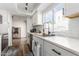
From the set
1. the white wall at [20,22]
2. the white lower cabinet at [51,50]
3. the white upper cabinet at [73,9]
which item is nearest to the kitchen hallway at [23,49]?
the white lower cabinet at [51,50]

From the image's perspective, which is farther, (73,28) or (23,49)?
(23,49)

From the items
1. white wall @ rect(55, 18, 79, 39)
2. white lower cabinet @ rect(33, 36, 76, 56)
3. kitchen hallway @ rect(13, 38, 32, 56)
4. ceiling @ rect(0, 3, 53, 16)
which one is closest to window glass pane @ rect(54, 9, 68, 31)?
white wall @ rect(55, 18, 79, 39)

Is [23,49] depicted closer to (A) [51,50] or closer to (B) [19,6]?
(B) [19,6]

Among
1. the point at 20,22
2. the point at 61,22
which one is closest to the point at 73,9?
the point at 61,22

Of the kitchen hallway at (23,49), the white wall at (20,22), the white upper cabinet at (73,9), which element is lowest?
the kitchen hallway at (23,49)

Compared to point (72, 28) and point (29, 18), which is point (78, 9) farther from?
point (29, 18)

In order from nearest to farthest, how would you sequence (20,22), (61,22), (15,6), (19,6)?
(61,22), (15,6), (19,6), (20,22)

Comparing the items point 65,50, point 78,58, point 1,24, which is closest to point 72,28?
point 65,50

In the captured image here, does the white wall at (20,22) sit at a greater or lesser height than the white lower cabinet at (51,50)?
greater

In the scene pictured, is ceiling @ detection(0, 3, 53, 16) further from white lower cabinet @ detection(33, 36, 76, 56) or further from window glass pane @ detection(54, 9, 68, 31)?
white lower cabinet @ detection(33, 36, 76, 56)

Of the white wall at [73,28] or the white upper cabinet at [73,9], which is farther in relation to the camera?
the white wall at [73,28]

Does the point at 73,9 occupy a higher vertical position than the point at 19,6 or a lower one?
lower

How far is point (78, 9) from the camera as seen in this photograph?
1.56 metres

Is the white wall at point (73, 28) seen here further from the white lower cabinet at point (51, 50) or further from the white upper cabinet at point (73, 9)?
the white lower cabinet at point (51, 50)
